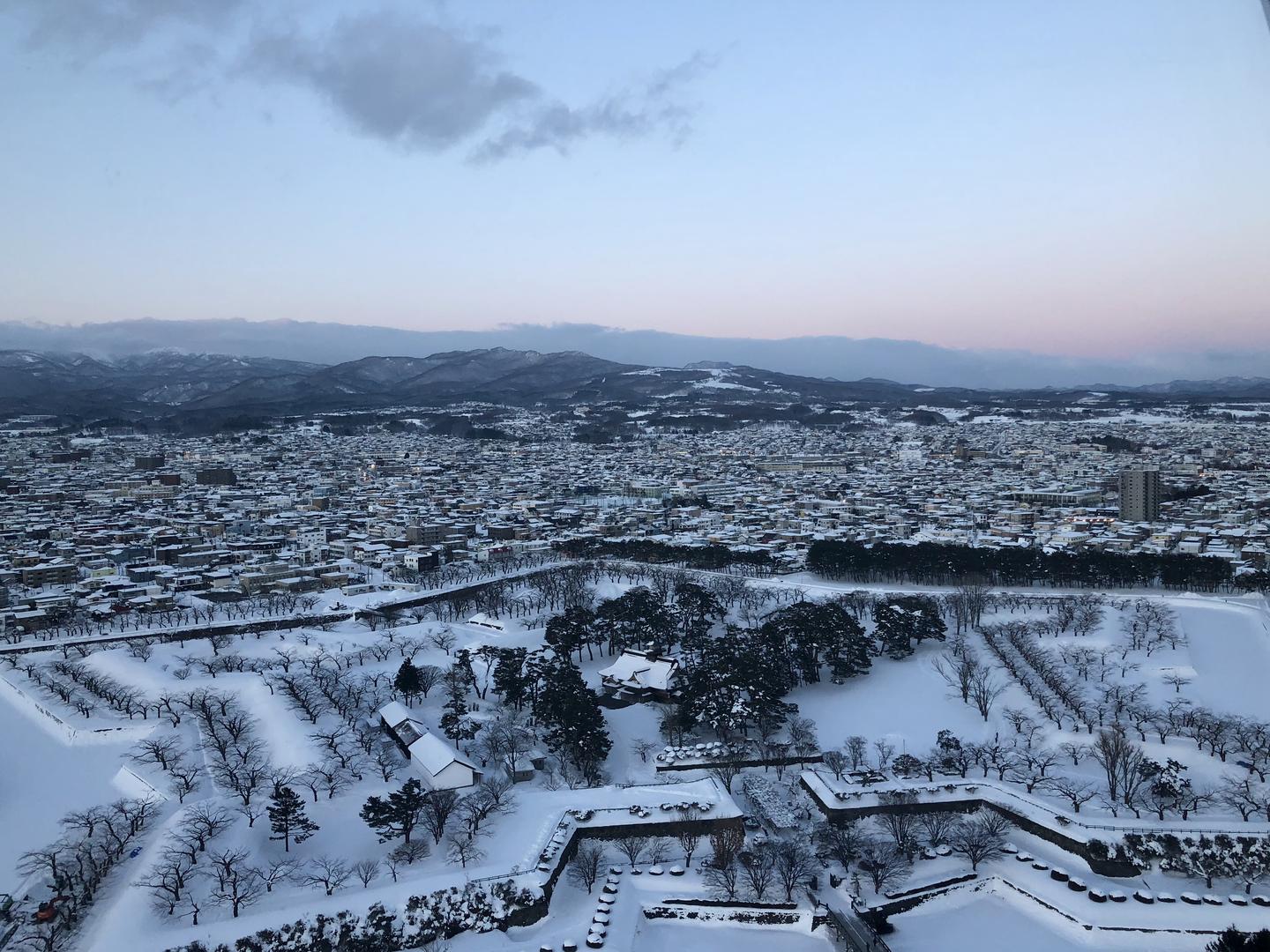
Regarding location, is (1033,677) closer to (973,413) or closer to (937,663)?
(937,663)

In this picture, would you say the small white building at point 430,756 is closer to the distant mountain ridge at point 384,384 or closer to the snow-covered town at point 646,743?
the snow-covered town at point 646,743

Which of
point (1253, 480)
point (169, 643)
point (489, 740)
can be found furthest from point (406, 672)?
point (1253, 480)

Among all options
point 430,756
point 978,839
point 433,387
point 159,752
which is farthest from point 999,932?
point 433,387

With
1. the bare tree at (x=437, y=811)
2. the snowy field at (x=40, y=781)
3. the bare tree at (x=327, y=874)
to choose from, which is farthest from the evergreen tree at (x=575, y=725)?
the snowy field at (x=40, y=781)

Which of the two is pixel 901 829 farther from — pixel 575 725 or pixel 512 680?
pixel 512 680

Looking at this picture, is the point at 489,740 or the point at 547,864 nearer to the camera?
the point at 547,864
